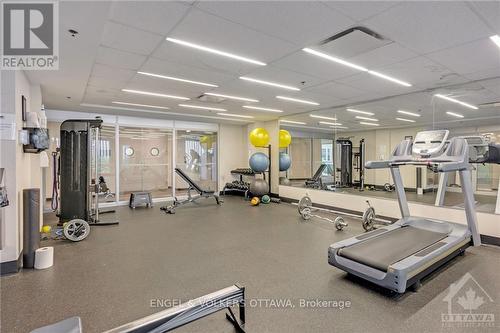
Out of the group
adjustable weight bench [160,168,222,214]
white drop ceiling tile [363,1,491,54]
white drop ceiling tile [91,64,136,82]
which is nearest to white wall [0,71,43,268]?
white drop ceiling tile [91,64,136,82]

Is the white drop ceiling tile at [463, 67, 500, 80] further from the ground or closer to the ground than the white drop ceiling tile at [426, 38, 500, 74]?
further from the ground

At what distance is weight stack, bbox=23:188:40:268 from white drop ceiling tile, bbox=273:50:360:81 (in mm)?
3535

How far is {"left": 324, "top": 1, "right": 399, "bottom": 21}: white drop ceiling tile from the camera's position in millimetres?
2086

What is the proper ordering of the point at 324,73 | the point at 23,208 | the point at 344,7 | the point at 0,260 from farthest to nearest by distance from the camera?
the point at 324,73
the point at 23,208
the point at 0,260
the point at 344,7

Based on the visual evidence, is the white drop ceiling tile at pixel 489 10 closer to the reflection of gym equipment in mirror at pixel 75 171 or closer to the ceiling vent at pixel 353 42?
the ceiling vent at pixel 353 42

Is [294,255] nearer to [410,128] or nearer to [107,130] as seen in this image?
[410,128]

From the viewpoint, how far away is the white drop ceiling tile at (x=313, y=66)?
3261 millimetres

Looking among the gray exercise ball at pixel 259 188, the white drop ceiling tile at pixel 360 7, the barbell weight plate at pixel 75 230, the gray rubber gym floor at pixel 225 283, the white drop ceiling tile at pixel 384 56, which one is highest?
the white drop ceiling tile at pixel 384 56

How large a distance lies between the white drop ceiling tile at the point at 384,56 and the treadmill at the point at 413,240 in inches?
46.1

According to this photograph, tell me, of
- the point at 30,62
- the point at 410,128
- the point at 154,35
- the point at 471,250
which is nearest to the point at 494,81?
the point at 471,250

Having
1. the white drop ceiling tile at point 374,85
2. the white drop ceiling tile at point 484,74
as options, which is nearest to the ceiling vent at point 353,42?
the white drop ceiling tile at point 374,85

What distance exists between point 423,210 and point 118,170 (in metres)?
7.49

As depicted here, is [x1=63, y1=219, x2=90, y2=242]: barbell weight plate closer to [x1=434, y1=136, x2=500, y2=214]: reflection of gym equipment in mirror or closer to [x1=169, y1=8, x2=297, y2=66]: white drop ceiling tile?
[x1=169, y1=8, x2=297, y2=66]: white drop ceiling tile

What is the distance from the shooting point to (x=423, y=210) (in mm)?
4762
